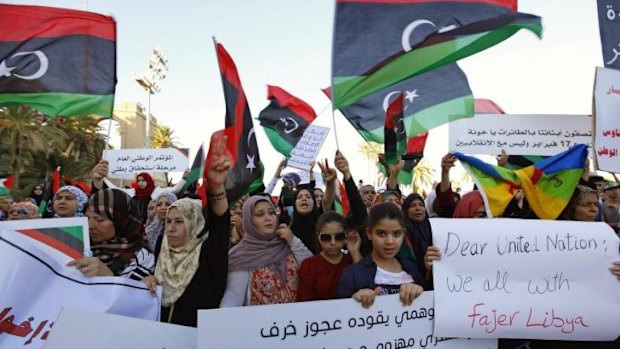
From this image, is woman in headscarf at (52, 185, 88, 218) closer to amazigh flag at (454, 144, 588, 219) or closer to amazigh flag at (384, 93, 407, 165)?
amazigh flag at (384, 93, 407, 165)

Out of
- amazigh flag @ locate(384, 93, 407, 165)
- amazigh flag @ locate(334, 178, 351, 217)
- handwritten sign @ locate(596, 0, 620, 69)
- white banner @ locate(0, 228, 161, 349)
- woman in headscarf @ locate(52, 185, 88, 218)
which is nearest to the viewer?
white banner @ locate(0, 228, 161, 349)

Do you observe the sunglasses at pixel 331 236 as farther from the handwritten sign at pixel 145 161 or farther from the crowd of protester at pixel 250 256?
the handwritten sign at pixel 145 161

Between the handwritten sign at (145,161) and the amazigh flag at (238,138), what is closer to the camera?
the amazigh flag at (238,138)

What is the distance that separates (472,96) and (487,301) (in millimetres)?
2693

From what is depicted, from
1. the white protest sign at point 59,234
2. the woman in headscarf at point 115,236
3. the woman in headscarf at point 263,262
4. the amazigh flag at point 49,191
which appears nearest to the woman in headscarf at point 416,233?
the woman in headscarf at point 263,262

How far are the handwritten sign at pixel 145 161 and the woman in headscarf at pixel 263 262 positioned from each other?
7.13 meters

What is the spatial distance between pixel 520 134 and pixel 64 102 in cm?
448

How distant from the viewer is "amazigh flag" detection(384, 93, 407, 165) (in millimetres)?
4066

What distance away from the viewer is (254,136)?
3557 millimetres

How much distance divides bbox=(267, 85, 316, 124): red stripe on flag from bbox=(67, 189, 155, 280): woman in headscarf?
15.5ft

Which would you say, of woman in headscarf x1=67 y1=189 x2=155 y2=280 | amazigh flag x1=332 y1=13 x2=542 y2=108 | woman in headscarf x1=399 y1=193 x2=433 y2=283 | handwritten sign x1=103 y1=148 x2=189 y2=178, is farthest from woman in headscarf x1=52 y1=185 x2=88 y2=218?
handwritten sign x1=103 y1=148 x2=189 y2=178

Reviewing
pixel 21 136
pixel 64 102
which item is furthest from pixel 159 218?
pixel 21 136

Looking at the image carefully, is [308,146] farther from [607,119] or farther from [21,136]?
[21,136]

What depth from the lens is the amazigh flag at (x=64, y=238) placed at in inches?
96.8
